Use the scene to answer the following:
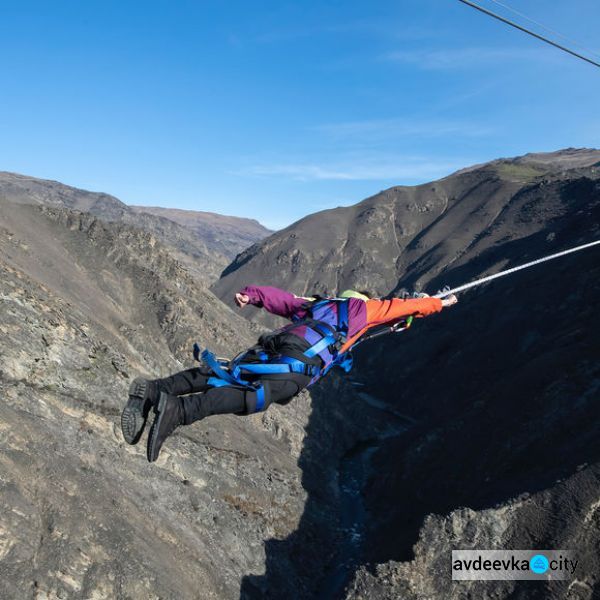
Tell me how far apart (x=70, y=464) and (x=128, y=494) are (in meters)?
3.32

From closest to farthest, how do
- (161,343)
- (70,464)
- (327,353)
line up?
(327,353), (70,464), (161,343)

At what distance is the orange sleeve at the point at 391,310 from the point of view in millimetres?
7961

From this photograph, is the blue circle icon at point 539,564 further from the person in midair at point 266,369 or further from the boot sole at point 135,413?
the boot sole at point 135,413

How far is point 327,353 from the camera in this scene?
7.38m

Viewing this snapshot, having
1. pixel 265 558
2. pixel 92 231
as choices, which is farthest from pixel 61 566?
pixel 92 231

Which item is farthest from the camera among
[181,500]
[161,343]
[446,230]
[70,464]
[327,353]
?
[446,230]

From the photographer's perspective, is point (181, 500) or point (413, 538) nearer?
point (413, 538)

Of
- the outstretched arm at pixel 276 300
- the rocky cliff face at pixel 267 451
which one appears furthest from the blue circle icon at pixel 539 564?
the outstretched arm at pixel 276 300

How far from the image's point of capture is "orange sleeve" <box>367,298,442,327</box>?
796 cm

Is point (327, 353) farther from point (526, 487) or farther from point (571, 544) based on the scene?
point (526, 487)

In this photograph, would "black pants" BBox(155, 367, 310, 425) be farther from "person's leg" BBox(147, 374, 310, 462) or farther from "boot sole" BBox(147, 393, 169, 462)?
"boot sole" BBox(147, 393, 169, 462)

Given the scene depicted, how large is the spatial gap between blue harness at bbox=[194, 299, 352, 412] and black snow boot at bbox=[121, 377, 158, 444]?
76cm

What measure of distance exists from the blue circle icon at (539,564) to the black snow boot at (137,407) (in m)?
19.6

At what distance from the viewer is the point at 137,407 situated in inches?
259
